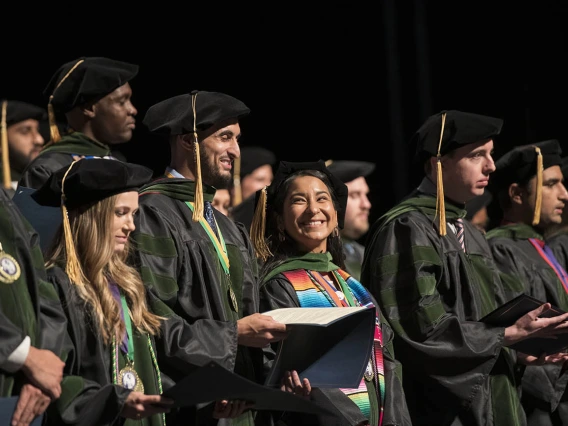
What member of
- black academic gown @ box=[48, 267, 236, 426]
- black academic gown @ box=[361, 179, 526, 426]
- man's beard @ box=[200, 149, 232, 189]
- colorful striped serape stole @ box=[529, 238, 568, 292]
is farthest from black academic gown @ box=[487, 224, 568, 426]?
black academic gown @ box=[48, 267, 236, 426]

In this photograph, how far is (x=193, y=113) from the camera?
18.1ft

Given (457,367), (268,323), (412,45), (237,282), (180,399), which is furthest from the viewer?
(412,45)

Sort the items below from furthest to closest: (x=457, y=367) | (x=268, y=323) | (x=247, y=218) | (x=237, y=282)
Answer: (x=247, y=218), (x=457, y=367), (x=237, y=282), (x=268, y=323)

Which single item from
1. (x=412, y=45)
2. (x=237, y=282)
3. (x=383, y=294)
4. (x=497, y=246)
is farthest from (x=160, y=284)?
(x=412, y=45)

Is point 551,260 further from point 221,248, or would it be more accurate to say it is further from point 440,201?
point 221,248

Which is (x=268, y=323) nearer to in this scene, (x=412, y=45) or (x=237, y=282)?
(x=237, y=282)

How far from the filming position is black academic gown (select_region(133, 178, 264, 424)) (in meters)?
5.00

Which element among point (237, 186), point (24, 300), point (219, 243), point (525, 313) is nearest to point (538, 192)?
point (525, 313)

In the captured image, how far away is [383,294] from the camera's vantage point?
5.97m

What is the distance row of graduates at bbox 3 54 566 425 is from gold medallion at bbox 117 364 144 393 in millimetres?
31

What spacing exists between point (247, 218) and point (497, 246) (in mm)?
1349

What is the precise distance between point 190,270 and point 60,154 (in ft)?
5.03

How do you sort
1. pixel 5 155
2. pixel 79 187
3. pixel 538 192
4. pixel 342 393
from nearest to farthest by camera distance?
pixel 79 187 < pixel 342 393 < pixel 538 192 < pixel 5 155

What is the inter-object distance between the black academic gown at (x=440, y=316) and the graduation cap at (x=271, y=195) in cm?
45
